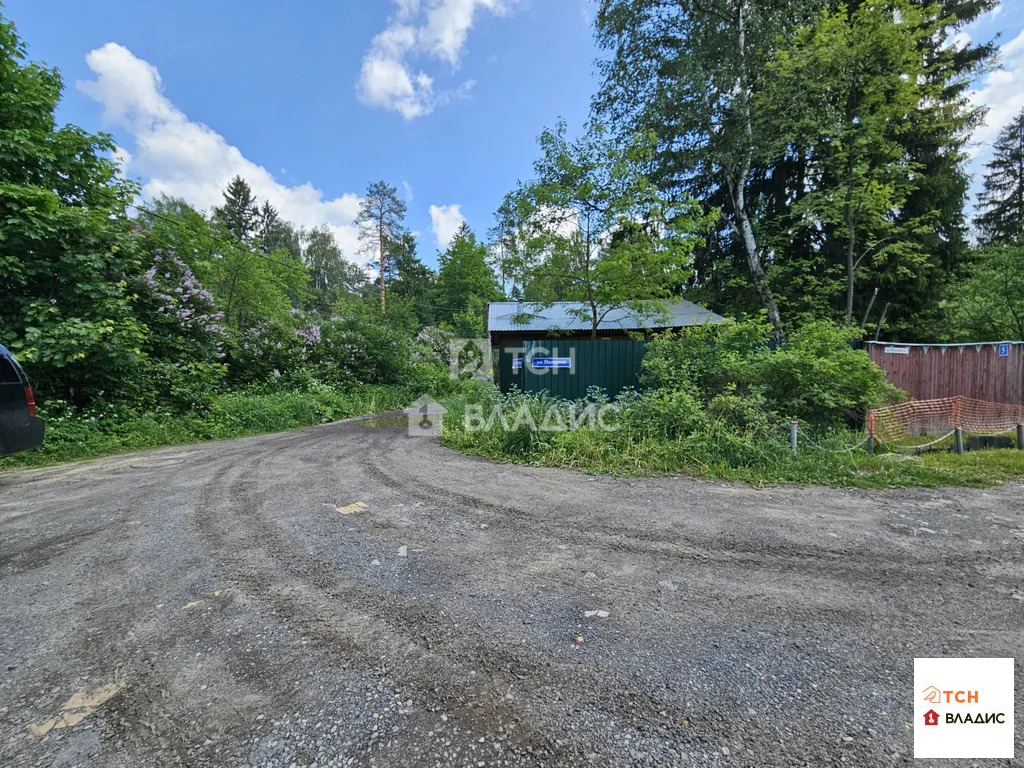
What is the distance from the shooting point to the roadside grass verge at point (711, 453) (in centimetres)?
430

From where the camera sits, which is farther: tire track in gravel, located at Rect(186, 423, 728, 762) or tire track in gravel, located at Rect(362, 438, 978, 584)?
tire track in gravel, located at Rect(362, 438, 978, 584)

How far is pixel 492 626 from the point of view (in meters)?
1.88

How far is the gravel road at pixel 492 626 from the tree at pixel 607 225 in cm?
646

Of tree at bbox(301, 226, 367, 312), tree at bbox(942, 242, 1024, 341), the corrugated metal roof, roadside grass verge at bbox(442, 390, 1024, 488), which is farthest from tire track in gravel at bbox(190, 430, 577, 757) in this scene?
tree at bbox(301, 226, 367, 312)

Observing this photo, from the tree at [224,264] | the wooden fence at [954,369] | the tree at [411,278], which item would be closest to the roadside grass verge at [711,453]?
the wooden fence at [954,369]

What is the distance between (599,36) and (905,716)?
16.6m

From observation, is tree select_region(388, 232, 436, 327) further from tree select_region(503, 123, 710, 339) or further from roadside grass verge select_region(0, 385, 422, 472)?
tree select_region(503, 123, 710, 339)

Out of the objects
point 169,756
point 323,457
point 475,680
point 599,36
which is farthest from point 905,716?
point 599,36

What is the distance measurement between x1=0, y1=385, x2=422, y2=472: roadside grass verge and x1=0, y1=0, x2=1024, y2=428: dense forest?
489mm

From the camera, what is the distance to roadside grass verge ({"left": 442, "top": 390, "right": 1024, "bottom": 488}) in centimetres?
430

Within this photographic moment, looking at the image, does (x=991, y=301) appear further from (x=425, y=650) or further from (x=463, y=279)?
(x=463, y=279)

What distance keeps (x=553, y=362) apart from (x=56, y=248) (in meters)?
8.27

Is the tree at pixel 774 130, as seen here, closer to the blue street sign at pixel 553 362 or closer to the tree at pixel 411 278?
the blue street sign at pixel 553 362

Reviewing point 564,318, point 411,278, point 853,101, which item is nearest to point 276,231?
point 411,278
